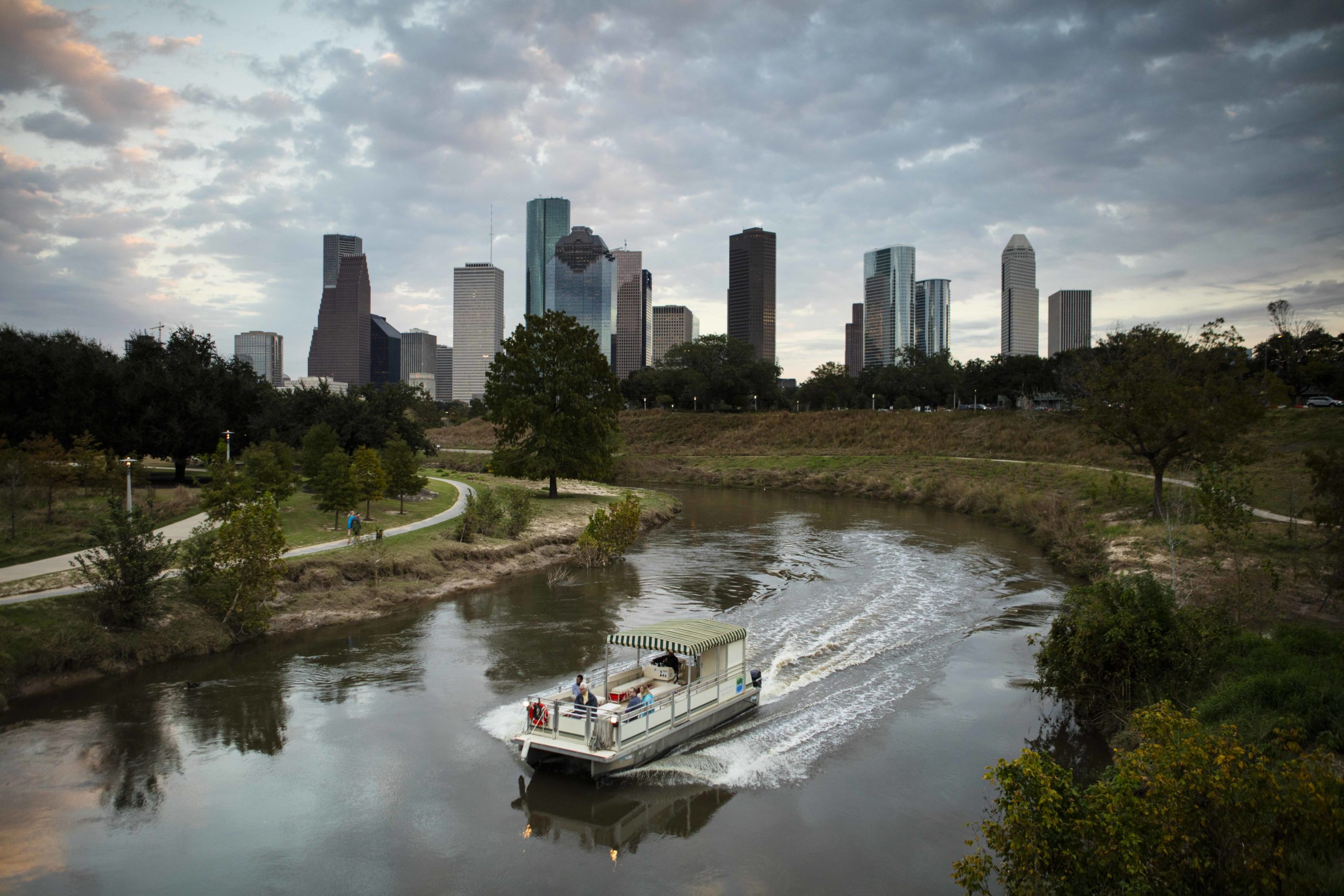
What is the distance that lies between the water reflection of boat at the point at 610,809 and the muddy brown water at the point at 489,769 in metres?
0.06

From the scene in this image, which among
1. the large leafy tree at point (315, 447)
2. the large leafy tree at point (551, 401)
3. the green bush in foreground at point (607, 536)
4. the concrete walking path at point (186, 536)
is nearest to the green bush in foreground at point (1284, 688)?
the green bush in foreground at point (607, 536)

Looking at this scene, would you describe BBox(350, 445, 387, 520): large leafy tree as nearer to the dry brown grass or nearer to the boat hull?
the boat hull

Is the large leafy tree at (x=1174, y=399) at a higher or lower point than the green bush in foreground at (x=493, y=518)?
higher

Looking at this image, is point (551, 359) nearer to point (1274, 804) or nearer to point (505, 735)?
point (505, 735)

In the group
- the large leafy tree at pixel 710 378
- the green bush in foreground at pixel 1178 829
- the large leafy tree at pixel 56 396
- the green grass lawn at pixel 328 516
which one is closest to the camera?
the green bush in foreground at pixel 1178 829

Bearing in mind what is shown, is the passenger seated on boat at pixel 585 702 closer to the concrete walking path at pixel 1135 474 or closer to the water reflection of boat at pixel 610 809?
the water reflection of boat at pixel 610 809

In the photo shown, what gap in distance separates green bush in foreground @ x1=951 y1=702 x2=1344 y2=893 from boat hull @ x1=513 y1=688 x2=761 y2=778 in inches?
335

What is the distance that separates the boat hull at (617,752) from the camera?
16484 millimetres

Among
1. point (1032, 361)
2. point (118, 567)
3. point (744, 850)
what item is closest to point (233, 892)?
point (744, 850)

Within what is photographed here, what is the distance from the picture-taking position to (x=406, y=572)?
32.9 metres

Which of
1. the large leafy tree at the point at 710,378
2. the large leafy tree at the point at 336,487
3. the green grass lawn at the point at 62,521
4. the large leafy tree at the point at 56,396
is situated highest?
the large leafy tree at the point at 710,378

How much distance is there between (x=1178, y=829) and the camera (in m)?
9.07

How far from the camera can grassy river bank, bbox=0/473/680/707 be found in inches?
837

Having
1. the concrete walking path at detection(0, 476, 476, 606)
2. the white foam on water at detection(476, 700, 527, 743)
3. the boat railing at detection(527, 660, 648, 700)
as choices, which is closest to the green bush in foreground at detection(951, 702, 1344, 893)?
the boat railing at detection(527, 660, 648, 700)
